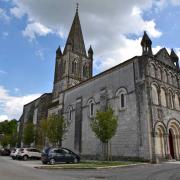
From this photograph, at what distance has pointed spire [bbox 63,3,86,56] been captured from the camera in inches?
2130

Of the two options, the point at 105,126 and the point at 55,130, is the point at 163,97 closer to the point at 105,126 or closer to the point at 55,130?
the point at 105,126

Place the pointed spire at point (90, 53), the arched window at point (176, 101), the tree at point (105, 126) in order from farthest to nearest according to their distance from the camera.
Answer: the pointed spire at point (90, 53), the arched window at point (176, 101), the tree at point (105, 126)

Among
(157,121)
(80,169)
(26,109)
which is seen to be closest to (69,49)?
(26,109)

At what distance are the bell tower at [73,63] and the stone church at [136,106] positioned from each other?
1481cm

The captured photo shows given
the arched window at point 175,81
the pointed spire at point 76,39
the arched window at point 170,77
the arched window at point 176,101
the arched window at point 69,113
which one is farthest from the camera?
the pointed spire at point 76,39

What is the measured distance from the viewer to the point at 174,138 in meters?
24.7

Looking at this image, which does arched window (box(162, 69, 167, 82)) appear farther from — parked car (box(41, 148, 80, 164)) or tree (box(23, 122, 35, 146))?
tree (box(23, 122, 35, 146))

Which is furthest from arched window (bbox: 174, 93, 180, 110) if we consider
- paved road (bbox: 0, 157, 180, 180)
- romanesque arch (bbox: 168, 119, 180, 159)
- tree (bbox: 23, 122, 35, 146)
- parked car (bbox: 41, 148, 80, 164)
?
tree (bbox: 23, 122, 35, 146)

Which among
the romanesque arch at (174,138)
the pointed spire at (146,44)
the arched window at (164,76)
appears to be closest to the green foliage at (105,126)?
the romanesque arch at (174,138)

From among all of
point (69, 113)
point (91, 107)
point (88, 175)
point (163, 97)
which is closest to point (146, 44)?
point (163, 97)

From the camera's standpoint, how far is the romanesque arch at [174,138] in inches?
950

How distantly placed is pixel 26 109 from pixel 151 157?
3947 centimetres

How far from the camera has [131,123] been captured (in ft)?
77.0

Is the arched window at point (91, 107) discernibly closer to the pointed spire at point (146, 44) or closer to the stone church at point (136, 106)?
the stone church at point (136, 106)
